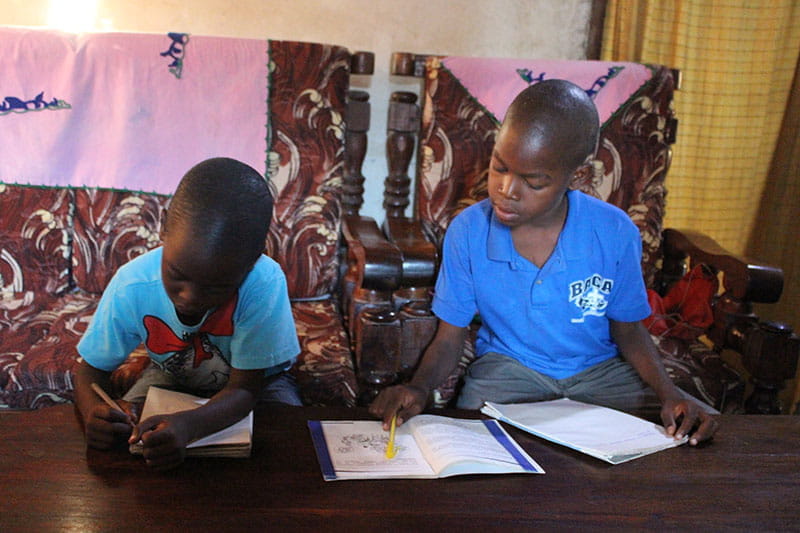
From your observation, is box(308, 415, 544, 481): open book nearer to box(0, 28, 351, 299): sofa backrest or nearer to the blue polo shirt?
the blue polo shirt

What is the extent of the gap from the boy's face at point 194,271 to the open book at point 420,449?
27cm

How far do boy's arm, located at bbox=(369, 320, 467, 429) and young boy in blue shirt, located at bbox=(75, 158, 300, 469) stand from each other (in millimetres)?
212

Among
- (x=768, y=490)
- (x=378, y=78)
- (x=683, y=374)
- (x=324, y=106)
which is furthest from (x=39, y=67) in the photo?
(x=768, y=490)

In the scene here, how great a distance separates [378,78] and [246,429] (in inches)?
62.4

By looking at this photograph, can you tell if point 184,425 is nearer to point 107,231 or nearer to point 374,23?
point 107,231

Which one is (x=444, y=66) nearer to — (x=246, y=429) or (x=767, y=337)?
(x=767, y=337)

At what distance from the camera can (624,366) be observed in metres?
1.58

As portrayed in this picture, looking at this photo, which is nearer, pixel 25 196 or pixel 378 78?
pixel 25 196

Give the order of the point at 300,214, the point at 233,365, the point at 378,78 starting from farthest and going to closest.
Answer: the point at 378,78, the point at 300,214, the point at 233,365

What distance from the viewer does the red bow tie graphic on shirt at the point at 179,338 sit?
130 centimetres

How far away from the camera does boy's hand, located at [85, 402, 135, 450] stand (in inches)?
41.2

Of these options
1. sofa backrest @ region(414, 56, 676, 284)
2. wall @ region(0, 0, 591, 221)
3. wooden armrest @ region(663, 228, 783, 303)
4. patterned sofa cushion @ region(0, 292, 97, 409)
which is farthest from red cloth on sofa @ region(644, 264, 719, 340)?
patterned sofa cushion @ region(0, 292, 97, 409)

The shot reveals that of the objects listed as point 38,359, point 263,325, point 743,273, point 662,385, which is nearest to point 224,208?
point 263,325

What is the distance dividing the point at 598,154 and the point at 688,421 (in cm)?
110
